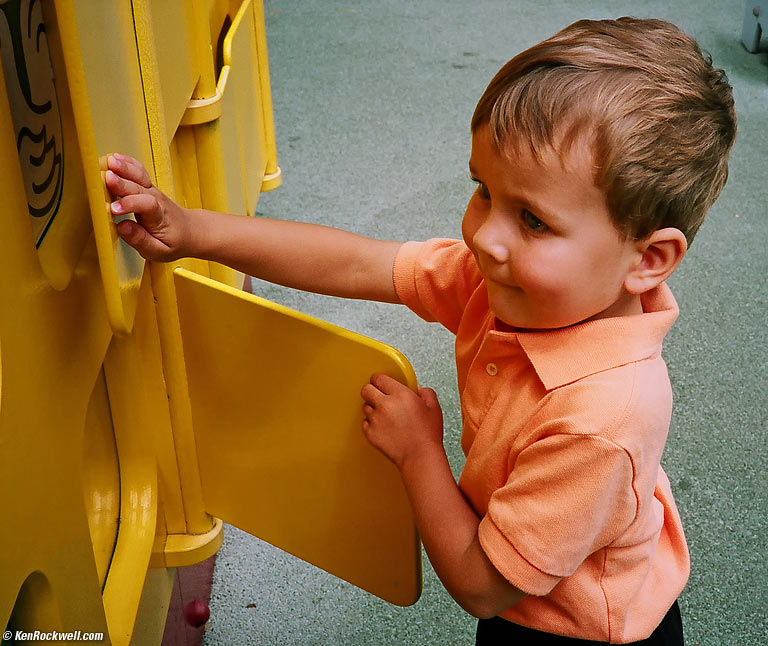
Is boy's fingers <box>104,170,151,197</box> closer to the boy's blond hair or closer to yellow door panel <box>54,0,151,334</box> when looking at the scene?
yellow door panel <box>54,0,151,334</box>

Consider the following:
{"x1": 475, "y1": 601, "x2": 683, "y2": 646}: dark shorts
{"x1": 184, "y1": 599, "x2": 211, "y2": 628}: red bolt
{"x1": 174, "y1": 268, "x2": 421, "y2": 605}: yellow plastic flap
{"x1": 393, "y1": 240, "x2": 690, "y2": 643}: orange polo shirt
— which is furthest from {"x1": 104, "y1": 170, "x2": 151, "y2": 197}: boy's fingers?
{"x1": 184, "y1": 599, "x2": 211, "y2": 628}: red bolt

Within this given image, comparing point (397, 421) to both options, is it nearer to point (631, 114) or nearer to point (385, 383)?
point (385, 383)

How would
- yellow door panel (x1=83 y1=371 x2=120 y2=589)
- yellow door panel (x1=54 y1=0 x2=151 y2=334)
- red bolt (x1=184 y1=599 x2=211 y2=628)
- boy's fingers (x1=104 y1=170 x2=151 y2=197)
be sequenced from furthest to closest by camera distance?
red bolt (x1=184 y1=599 x2=211 y2=628), yellow door panel (x1=83 y1=371 x2=120 y2=589), boy's fingers (x1=104 y1=170 x2=151 y2=197), yellow door panel (x1=54 y1=0 x2=151 y2=334)

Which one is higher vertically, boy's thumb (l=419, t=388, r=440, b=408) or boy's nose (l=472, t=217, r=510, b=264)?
boy's nose (l=472, t=217, r=510, b=264)

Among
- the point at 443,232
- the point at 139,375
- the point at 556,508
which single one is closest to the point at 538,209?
the point at 556,508

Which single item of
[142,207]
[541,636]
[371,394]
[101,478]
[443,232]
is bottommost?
[443,232]

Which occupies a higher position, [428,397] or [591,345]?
[591,345]

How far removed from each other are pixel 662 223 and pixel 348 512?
0.46m

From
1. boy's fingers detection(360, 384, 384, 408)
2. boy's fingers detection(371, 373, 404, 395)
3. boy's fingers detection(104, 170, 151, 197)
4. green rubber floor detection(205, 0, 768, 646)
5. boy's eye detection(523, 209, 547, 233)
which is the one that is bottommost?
green rubber floor detection(205, 0, 768, 646)

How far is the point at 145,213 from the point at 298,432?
12.3 inches

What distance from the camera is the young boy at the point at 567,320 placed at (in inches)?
27.0

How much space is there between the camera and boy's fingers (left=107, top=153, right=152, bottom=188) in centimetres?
67

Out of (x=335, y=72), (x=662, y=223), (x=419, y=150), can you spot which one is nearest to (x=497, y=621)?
(x=662, y=223)

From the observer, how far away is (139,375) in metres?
0.96
